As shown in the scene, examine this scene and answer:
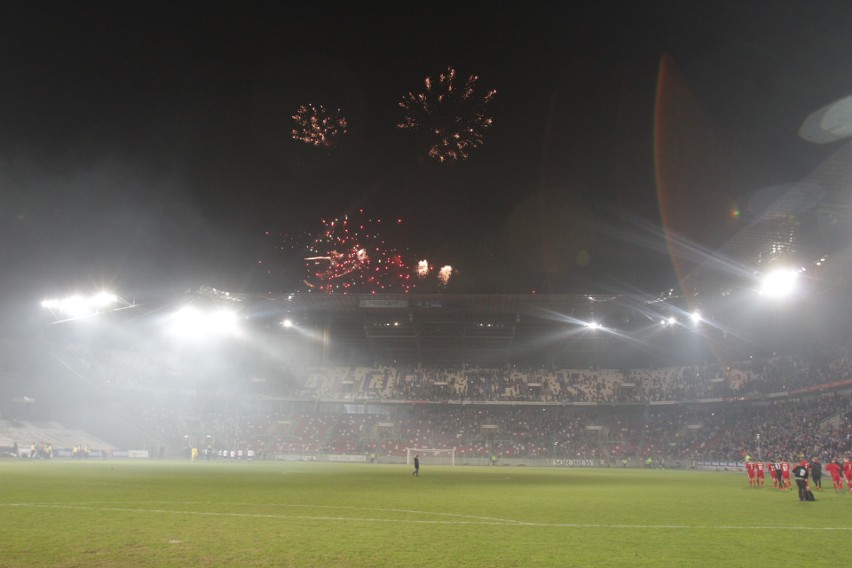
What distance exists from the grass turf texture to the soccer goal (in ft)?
134

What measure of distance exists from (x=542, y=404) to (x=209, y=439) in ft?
110

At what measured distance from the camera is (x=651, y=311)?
191 ft

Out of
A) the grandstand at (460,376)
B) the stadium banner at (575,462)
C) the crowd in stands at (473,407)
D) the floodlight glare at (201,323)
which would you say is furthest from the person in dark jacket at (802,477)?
the floodlight glare at (201,323)

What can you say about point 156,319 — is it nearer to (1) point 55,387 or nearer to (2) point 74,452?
(1) point 55,387

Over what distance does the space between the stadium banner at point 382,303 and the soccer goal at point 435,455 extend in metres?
14.4

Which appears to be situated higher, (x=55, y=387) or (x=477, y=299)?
(x=477, y=299)

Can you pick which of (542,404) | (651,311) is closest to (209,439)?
(542,404)

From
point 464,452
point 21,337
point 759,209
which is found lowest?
point 464,452

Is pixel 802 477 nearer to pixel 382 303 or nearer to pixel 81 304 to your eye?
pixel 382 303

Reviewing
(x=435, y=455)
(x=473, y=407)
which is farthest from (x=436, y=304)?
(x=473, y=407)

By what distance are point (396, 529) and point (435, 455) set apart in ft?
168

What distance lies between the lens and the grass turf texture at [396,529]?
870cm

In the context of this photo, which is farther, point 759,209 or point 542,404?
point 542,404

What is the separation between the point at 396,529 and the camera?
11688 millimetres
